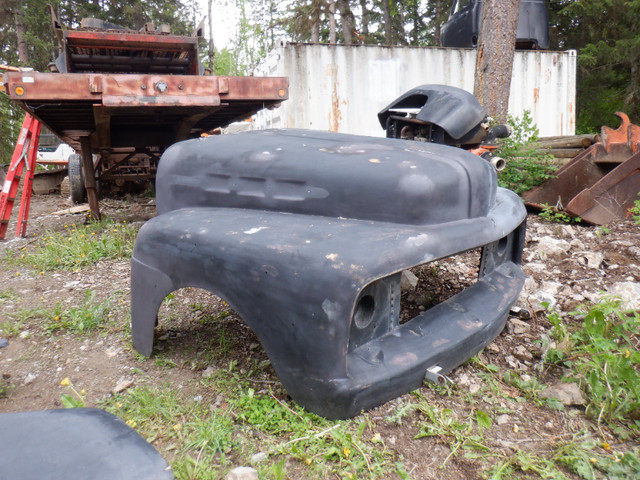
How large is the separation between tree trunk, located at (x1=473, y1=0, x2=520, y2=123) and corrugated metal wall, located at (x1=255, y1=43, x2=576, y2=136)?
10.6 ft

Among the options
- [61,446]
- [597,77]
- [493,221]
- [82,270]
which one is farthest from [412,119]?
[597,77]

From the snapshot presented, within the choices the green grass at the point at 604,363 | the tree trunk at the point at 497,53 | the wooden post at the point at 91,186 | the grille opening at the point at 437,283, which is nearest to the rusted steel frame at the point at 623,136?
the tree trunk at the point at 497,53

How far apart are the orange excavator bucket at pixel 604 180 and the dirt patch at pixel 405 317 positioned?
0.93ft

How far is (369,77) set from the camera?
9109 mm

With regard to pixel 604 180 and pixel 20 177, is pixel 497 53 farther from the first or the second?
pixel 20 177

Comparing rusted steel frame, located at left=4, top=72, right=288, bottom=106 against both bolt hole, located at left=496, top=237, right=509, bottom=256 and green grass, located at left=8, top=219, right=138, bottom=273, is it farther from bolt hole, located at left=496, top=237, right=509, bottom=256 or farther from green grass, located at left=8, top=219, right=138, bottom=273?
bolt hole, located at left=496, top=237, right=509, bottom=256

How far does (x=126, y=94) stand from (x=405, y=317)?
3258 mm

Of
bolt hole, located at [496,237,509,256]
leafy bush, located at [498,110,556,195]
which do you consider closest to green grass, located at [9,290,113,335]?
bolt hole, located at [496,237,509,256]

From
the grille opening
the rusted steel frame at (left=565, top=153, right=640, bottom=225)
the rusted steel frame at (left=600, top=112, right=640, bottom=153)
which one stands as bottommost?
the grille opening

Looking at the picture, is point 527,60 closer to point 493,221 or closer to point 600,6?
point 600,6

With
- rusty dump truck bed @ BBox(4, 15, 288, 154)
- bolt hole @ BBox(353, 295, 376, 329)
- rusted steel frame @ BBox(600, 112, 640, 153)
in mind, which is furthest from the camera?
rusted steel frame @ BBox(600, 112, 640, 153)

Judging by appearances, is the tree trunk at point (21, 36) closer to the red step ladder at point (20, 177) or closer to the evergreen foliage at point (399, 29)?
the evergreen foliage at point (399, 29)

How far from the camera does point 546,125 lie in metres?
10.3

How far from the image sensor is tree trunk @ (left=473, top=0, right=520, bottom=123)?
5.86m
